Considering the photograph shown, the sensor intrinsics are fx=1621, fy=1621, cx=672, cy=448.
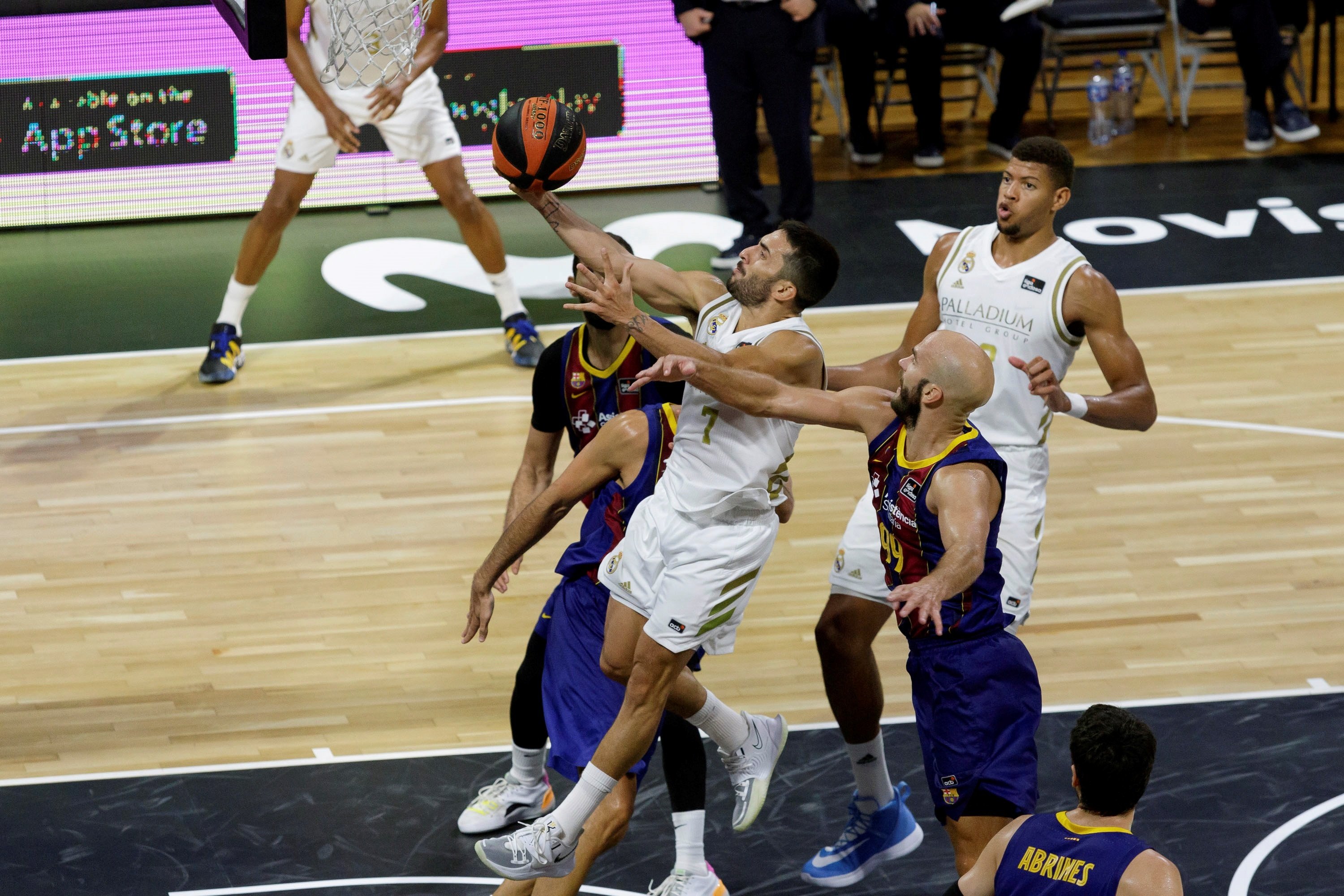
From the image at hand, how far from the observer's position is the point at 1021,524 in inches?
190

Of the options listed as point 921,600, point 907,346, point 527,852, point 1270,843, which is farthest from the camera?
point 907,346

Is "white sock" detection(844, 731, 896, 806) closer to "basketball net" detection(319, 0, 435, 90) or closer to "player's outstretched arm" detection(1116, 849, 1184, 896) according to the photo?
"player's outstretched arm" detection(1116, 849, 1184, 896)

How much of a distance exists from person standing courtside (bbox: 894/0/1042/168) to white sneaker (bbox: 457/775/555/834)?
8.05 metres

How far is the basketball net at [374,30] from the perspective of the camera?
626 cm

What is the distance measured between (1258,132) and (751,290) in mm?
8842

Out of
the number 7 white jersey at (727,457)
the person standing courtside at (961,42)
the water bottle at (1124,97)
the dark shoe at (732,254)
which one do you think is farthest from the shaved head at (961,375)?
the water bottle at (1124,97)

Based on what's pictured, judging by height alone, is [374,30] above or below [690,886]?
above

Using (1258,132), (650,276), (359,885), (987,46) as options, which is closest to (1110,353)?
(650,276)

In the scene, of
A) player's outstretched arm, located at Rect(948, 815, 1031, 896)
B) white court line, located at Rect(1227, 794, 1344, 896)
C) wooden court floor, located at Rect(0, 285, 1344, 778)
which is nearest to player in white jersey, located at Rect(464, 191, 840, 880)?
player's outstretched arm, located at Rect(948, 815, 1031, 896)

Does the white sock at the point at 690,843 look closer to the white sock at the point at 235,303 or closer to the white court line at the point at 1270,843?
the white court line at the point at 1270,843

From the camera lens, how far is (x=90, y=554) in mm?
6871

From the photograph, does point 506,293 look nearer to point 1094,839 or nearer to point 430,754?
point 430,754

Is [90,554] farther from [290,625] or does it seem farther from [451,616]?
[451,616]

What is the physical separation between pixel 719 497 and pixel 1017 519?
1.01 m
